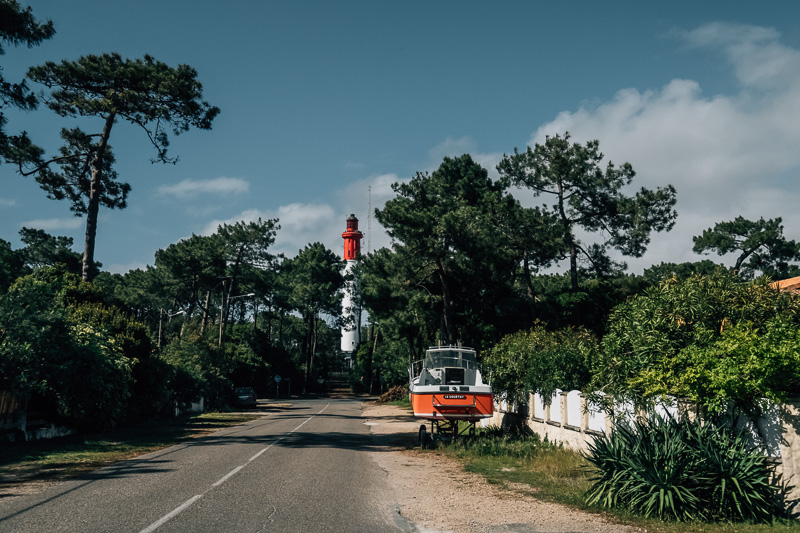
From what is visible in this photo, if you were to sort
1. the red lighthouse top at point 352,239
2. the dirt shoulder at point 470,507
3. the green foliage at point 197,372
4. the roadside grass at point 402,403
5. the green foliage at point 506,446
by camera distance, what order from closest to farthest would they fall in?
the dirt shoulder at point 470,507 < the green foliage at point 506,446 < the green foliage at point 197,372 < the roadside grass at point 402,403 < the red lighthouse top at point 352,239

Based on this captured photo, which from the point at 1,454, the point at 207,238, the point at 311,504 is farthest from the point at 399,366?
the point at 311,504

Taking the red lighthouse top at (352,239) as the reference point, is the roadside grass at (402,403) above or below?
below

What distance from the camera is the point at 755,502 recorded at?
8.45 m

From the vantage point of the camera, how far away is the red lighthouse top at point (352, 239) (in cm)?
8875

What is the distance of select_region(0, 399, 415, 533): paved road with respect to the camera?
7.71 metres

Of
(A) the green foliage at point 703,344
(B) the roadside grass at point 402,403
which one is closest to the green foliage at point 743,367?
(A) the green foliage at point 703,344

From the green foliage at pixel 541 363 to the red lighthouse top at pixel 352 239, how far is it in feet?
210

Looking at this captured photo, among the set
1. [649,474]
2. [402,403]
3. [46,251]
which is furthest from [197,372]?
[46,251]

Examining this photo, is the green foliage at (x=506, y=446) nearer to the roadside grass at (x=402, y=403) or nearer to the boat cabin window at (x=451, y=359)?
the boat cabin window at (x=451, y=359)

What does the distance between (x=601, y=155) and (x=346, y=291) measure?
174ft

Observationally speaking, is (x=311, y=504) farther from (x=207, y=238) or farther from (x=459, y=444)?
(x=207, y=238)

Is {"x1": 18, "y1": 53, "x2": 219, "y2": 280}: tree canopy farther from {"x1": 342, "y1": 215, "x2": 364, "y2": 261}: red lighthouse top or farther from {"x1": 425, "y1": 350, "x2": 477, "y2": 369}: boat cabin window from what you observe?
{"x1": 342, "y1": 215, "x2": 364, "y2": 261}: red lighthouse top

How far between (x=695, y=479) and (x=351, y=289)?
7828cm

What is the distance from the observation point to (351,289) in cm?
8600
